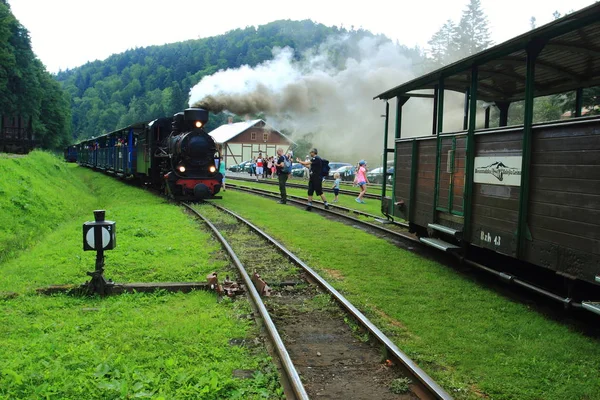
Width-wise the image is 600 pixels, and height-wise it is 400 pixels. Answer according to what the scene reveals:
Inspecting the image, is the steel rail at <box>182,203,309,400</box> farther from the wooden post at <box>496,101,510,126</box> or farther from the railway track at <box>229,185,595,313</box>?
the wooden post at <box>496,101,510,126</box>

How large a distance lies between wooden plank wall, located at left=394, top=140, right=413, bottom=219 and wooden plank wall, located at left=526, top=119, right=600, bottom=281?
409 cm

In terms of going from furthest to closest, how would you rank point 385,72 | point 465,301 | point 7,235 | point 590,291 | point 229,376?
point 385,72 < point 7,235 < point 465,301 < point 590,291 < point 229,376

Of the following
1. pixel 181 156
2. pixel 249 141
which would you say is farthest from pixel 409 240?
pixel 249 141

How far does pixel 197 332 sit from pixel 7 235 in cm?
905

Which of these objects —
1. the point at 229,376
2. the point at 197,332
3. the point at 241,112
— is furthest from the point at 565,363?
the point at 241,112

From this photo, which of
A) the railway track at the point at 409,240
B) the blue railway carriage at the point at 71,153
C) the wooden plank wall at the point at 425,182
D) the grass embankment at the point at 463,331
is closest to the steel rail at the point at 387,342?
the grass embankment at the point at 463,331

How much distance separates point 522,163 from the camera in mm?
6191

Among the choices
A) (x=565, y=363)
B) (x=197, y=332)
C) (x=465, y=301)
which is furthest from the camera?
(x=465, y=301)

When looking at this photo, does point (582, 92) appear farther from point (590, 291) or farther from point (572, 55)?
point (590, 291)

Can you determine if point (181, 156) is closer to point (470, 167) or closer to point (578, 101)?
point (470, 167)

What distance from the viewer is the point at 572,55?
6.73 metres

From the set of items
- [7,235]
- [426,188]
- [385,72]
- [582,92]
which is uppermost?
[385,72]

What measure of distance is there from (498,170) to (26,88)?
55.4 metres

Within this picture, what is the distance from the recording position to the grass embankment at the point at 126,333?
4.01m
